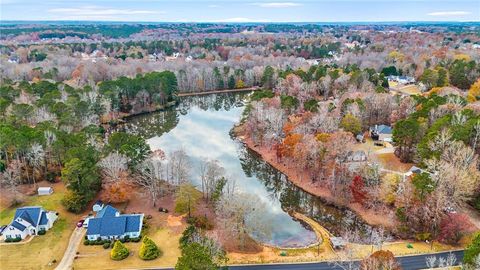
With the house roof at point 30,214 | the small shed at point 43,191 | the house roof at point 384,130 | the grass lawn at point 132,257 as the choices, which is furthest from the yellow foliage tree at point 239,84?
the house roof at point 30,214

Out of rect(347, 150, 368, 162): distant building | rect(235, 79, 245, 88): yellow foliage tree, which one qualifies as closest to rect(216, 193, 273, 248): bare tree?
rect(347, 150, 368, 162): distant building

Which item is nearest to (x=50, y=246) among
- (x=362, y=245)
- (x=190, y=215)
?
(x=190, y=215)

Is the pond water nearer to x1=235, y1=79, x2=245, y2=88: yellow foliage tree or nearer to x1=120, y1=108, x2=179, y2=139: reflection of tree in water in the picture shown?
x1=120, y1=108, x2=179, y2=139: reflection of tree in water

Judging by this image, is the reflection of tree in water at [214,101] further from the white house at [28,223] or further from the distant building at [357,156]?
the white house at [28,223]

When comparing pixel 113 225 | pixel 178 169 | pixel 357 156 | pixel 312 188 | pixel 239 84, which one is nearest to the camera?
pixel 113 225

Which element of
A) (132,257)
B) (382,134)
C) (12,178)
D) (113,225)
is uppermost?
(382,134)

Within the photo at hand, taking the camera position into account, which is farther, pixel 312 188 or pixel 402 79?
pixel 402 79

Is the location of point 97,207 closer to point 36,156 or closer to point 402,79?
point 36,156

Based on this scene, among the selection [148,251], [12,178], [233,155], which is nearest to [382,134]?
[233,155]
